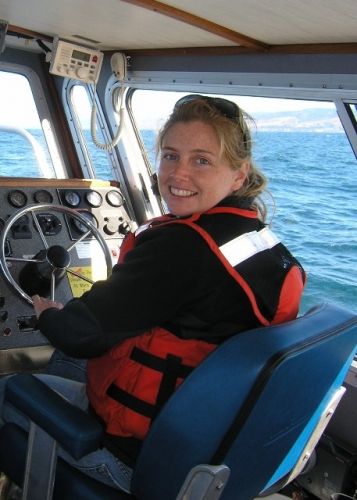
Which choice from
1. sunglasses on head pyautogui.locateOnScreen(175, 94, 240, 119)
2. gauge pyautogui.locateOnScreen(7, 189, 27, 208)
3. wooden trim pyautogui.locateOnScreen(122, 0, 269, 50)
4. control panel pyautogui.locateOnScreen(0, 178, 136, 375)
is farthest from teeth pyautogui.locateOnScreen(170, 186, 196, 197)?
gauge pyautogui.locateOnScreen(7, 189, 27, 208)

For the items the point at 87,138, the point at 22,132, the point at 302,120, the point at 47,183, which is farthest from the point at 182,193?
the point at 22,132

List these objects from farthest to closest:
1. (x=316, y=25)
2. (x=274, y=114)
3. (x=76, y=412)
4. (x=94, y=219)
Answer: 1. (x=94, y=219)
2. (x=274, y=114)
3. (x=316, y=25)
4. (x=76, y=412)

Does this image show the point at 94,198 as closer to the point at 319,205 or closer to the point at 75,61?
the point at 75,61

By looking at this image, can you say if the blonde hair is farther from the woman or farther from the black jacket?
the black jacket

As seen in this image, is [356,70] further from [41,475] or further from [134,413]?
[41,475]

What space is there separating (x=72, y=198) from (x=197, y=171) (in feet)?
5.54

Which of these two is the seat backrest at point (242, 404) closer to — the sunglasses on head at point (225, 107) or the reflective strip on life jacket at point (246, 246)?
the reflective strip on life jacket at point (246, 246)

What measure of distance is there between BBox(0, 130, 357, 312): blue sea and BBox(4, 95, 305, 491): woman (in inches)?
38.6

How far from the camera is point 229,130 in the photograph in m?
1.41

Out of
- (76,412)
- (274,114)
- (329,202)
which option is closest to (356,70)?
(274,114)

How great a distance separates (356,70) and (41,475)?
1644mm

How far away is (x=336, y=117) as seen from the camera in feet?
7.47

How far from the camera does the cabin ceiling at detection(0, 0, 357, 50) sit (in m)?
1.71

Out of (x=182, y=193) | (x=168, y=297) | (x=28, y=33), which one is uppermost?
(x=28, y=33)
